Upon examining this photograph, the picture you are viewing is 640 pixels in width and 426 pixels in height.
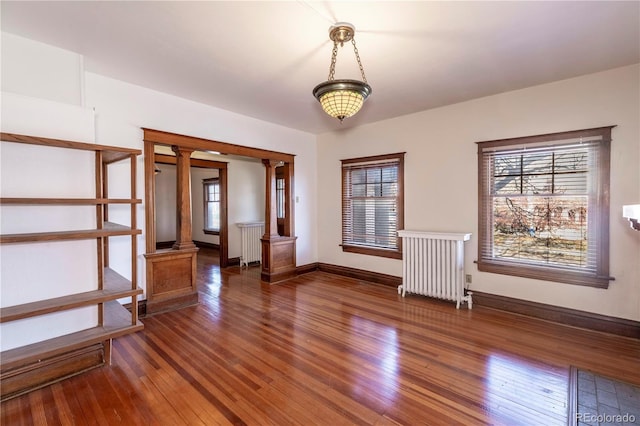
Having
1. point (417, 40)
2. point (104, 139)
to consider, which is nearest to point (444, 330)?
point (417, 40)

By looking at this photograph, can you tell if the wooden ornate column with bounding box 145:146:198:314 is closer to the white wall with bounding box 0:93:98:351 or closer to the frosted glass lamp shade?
the white wall with bounding box 0:93:98:351

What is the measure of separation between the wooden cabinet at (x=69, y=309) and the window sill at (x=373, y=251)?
3604mm

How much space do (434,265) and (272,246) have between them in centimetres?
268

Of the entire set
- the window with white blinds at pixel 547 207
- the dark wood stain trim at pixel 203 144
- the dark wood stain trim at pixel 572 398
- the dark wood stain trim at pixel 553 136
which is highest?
the dark wood stain trim at pixel 203 144

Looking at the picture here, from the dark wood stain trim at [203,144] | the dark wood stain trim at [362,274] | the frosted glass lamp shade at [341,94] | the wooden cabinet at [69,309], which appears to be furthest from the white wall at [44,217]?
the dark wood stain trim at [362,274]

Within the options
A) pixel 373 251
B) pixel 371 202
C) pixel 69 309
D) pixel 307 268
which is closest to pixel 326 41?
pixel 69 309

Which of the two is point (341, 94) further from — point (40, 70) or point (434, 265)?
point (434, 265)

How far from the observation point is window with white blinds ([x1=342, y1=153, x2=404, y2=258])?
15.7 ft

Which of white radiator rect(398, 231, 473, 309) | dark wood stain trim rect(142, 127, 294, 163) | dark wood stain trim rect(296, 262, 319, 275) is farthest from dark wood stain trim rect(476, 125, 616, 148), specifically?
dark wood stain trim rect(296, 262, 319, 275)

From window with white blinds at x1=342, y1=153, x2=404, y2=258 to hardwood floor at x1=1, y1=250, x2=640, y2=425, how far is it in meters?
1.43

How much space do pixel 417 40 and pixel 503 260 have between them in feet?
9.54

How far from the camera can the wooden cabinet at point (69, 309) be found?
6.53ft

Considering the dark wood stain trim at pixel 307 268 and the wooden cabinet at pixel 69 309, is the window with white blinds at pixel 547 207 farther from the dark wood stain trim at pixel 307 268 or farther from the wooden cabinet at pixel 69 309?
the wooden cabinet at pixel 69 309

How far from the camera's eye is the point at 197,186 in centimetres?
888
